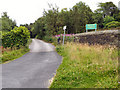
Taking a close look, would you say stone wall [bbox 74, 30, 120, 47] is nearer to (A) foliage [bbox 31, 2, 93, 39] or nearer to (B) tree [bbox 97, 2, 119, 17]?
(A) foliage [bbox 31, 2, 93, 39]

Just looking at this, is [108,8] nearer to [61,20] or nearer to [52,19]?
[61,20]

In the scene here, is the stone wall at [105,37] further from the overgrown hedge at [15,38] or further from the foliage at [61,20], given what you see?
the foliage at [61,20]

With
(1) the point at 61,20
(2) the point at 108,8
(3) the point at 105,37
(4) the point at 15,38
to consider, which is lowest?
(3) the point at 105,37

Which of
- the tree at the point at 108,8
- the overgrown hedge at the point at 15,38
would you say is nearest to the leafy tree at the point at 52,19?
the overgrown hedge at the point at 15,38

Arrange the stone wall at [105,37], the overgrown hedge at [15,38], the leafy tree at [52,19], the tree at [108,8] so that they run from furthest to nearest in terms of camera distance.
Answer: the tree at [108,8], the leafy tree at [52,19], the overgrown hedge at [15,38], the stone wall at [105,37]

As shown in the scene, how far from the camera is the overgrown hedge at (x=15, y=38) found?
42.2 feet

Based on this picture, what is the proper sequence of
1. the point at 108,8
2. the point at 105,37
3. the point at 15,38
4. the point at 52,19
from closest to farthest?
the point at 105,37 → the point at 15,38 → the point at 52,19 → the point at 108,8

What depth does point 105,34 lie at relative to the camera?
431 inches

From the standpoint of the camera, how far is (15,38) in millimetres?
13516

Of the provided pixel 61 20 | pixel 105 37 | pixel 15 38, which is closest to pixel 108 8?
pixel 61 20

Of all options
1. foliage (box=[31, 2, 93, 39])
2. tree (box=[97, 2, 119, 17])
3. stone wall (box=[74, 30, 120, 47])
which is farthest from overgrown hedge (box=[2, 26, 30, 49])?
tree (box=[97, 2, 119, 17])

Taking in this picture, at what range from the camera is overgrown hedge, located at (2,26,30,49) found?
1285 cm

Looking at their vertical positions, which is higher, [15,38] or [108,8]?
[108,8]

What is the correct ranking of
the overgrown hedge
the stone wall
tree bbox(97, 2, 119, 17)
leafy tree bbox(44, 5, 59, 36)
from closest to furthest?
the stone wall < the overgrown hedge < leafy tree bbox(44, 5, 59, 36) < tree bbox(97, 2, 119, 17)
